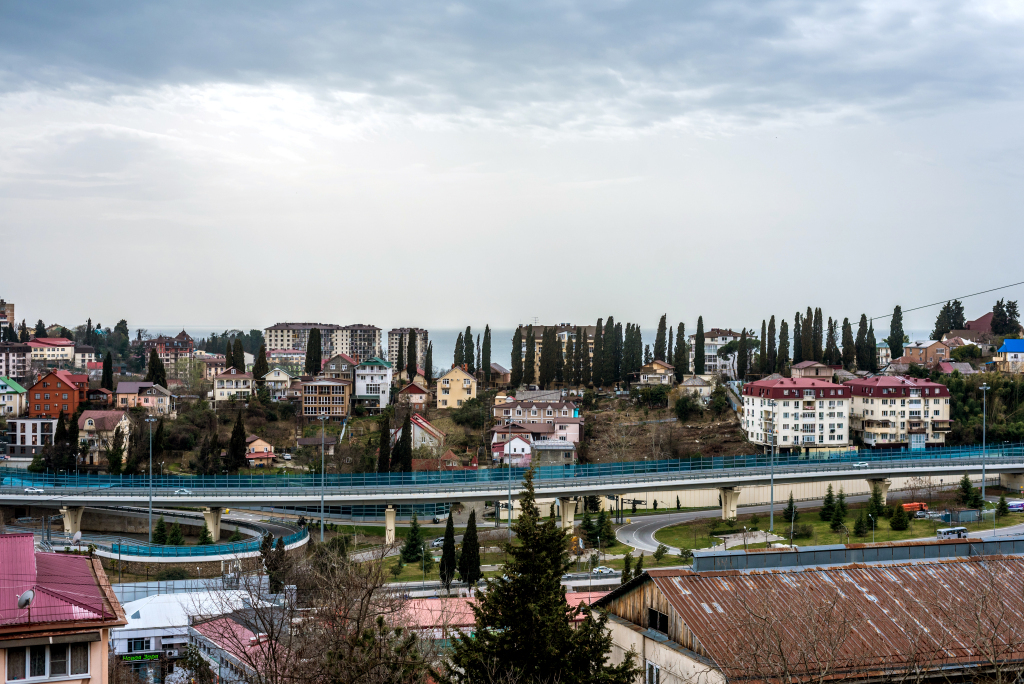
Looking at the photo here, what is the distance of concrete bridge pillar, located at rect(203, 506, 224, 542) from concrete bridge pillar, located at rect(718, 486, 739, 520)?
31914 millimetres

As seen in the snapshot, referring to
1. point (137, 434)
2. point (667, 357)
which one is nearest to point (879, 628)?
point (137, 434)

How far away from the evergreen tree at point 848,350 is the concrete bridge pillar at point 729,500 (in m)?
41.9

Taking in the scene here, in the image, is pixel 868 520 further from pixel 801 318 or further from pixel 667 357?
pixel 667 357

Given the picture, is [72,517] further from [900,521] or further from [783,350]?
[783,350]

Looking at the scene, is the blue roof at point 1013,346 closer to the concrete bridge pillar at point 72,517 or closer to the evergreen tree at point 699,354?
the evergreen tree at point 699,354

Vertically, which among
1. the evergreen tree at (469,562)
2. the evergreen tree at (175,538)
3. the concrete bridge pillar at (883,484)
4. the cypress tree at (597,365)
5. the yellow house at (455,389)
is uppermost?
the cypress tree at (597,365)

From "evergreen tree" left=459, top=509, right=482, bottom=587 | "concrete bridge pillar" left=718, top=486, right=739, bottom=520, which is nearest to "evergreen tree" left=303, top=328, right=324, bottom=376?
"concrete bridge pillar" left=718, top=486, right=739, bottom=520

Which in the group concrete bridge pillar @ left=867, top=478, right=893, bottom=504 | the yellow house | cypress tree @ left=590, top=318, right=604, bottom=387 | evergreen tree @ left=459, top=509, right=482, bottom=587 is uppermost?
cypress tree @ left=590, top=318, right=604, bottom=387

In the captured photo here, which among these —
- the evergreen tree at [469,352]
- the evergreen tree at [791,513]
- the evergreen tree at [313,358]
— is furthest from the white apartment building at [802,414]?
the evergreen tree at [313,358]

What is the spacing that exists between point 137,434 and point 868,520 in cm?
5597

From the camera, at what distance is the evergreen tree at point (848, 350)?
96125 millimetres

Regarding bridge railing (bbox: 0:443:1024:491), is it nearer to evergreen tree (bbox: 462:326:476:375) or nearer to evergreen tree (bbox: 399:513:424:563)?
evergreen tree (bbox: 399:513:424:563)

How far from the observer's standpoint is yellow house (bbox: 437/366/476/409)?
291 feet

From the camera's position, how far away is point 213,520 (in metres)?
56.1
